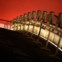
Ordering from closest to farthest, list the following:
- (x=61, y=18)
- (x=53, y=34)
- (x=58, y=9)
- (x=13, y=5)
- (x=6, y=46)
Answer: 1. (x=6, y=46)
2. (x=61, y=18)
3. (x=53, y=34)
4. (x=58, y=9)
5. (x=13, y=5)

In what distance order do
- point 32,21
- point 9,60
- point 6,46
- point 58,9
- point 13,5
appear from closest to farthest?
point 9,60 → point 6,46 → point 32,21 → point 58,9 → point 13,5

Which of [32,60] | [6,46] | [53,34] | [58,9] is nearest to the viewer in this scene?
[32,60]

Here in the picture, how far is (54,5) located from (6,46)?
13.2ft

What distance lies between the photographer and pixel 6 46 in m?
2.81

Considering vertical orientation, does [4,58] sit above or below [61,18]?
below

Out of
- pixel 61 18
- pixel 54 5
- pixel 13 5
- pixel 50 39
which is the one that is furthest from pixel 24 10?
pixel 61 18

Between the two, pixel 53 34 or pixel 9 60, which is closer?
pixel 9 60

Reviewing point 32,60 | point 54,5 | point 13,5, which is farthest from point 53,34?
point 13,5

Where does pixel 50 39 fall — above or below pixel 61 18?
below

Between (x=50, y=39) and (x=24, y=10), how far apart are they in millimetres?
4372

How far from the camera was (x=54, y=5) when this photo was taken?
258 inches

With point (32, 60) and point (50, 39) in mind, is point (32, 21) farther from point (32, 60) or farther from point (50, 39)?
point (32, 60)

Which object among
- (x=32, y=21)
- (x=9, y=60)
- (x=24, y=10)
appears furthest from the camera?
(x=24, y=10)

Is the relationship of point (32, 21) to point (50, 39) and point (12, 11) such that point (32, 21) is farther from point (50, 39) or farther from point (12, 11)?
point (12, 11)
